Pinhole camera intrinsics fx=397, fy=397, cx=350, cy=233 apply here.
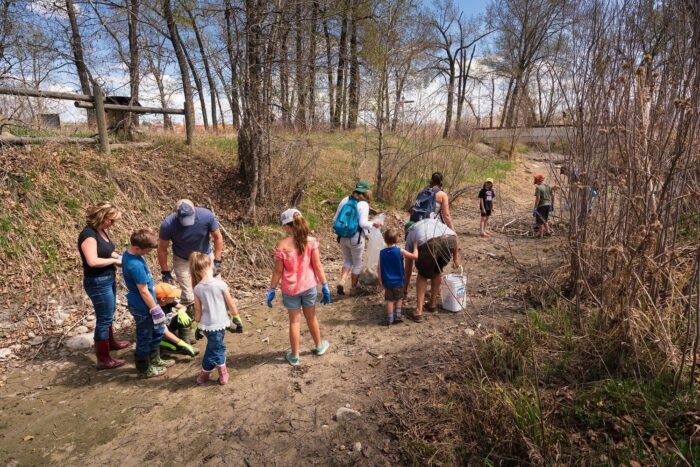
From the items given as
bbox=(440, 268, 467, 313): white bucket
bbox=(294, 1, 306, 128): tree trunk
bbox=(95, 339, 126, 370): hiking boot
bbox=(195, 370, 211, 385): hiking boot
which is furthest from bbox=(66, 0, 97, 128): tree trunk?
bbox=(440, 268, 467, 313): white bucket

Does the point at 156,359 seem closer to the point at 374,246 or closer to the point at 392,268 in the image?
the point at 392,268

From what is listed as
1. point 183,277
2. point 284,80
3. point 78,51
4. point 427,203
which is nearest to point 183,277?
point 183,277

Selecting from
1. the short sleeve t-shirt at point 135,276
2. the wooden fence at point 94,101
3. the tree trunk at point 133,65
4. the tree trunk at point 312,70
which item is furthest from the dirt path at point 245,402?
the tree trunk at point 133,65

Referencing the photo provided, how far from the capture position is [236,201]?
330 inches

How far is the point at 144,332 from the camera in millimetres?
3975

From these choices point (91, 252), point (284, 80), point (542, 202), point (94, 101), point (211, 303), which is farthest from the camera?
point (542, 202)

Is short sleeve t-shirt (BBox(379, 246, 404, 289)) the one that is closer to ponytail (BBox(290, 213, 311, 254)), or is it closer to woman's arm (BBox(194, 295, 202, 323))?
ponytail (BBox(290, 213, 311, 254))

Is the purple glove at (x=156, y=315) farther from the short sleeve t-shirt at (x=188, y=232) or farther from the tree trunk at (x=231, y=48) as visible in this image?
the tree trunk at (x=231, y=48)

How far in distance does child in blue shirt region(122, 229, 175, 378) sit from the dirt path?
212 mm

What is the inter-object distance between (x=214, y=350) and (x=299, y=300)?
3.07 ft

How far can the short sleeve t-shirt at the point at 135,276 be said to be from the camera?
148 inches

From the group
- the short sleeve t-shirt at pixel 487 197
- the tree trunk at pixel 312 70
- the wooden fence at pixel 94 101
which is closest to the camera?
the wooden fence at pixel 94 101

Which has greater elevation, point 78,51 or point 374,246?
point 78,51

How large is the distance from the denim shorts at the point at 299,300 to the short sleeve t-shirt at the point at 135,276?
1.35m
